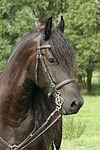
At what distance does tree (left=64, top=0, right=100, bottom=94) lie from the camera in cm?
3056

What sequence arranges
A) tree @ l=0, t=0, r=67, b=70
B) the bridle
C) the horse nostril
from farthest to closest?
tree @ l=0, t=0, r=67, b=70
the bridle
the horse nostril

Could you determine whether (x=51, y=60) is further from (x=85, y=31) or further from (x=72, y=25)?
(x=72, y=25)

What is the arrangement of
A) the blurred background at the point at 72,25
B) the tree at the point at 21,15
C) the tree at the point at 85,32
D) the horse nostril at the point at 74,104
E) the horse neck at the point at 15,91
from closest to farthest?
the horse nostril at the point at 74,104 → the horse neck at the point at 15,91 → the tree at the point at 85,32 → the blurred background at the point at 72,25 → the tree at the point at 21,15

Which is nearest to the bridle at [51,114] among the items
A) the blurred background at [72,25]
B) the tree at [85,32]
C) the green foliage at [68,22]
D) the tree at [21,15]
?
the blurred background at [72,25]

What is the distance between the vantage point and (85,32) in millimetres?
31031

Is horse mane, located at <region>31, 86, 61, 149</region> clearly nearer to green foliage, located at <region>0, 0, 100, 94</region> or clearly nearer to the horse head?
the horse head

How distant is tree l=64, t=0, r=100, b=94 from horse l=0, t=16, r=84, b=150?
26.5 metres

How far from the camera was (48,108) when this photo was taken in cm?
390

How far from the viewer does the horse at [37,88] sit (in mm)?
3451

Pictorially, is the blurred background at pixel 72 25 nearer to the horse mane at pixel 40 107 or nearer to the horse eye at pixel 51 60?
the horse mane at pixel 40 107

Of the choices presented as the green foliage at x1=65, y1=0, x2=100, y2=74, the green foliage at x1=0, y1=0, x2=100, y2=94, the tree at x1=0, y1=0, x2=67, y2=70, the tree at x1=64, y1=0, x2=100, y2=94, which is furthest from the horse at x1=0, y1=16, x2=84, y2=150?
the tree at x1=0, y1=0, x2=67, y2=70

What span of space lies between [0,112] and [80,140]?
218 inches

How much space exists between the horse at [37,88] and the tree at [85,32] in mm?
26486

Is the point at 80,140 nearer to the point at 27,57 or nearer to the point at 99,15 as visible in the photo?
the point at 27,57
